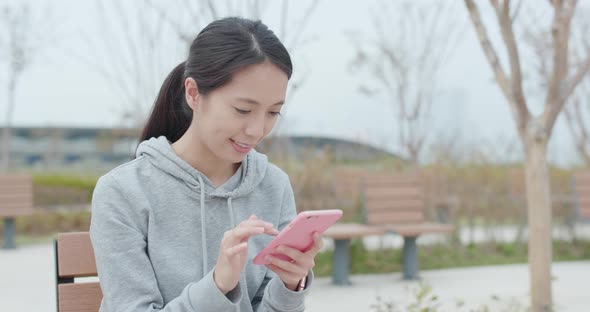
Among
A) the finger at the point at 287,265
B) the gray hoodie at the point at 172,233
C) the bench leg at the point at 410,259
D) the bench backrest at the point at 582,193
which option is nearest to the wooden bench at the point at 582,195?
the bench backrest at the point at 582,193

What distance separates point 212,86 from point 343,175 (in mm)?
6179

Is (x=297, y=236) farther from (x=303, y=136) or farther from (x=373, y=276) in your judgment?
(x=303, y=136)

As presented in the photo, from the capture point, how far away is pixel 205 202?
159 cm

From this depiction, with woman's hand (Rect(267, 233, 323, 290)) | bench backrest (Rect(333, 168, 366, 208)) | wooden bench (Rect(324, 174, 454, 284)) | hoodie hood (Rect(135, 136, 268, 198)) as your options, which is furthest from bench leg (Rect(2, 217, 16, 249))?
woman's hand (Rect(267, 233, 323, 290))

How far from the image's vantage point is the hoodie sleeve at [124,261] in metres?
1.40

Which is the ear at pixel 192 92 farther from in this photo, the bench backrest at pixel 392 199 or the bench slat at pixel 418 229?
the bench backrest at pixel 392 199

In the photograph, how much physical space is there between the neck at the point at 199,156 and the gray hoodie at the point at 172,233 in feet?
0.12

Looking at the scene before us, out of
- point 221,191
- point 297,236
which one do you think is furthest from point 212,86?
point 297,236

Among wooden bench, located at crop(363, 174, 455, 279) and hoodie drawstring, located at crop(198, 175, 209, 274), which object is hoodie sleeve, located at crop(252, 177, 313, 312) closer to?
hoodie drawstring, located at crop(198, 175, 209, 274)

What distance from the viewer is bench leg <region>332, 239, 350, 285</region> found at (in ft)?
18.5

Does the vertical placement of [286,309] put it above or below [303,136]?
below

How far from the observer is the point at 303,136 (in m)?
9.86

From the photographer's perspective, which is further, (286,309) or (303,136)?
(303,136)

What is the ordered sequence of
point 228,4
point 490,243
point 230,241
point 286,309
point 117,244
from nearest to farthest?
point 230,241, point 117,244, point 286,309, point 228,4, point 490,243
